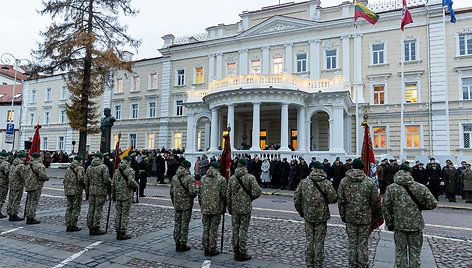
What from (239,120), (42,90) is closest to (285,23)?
(239,120)

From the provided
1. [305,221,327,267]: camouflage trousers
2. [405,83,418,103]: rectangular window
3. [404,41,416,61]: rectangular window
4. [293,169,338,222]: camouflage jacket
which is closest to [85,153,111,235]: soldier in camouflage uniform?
[293,169,338,222]: camouflage jacket

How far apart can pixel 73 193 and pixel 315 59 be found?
24.0m

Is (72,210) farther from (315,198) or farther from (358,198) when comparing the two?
(358,198)

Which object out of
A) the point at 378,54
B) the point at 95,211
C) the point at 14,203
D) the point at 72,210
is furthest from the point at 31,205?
the point at 378,54

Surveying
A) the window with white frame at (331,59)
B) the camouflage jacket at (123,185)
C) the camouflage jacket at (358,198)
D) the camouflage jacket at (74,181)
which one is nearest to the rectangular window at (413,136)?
the window with white frame at (331,59)

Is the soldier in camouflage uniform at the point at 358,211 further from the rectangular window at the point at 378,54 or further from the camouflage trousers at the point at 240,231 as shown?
the rectangular window at the point at 378,54

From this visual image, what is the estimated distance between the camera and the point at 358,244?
5355 millimetres

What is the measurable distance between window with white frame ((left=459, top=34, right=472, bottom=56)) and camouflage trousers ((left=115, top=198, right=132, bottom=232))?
85.8 feet

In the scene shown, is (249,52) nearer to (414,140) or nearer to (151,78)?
(151,78)

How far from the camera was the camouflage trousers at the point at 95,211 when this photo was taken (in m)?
7.76

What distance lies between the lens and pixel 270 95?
2081 cm

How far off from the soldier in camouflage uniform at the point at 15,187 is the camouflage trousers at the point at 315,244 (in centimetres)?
869

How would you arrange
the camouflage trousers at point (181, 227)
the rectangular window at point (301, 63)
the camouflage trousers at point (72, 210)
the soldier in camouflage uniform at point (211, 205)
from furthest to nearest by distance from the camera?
1. the rectangular window at point (301, 63)
2. the camouflage trousers at point (72, 210)
3. the camouflage trousers at point (181, 227)
4. the soldier in camouflage uniform at point (211, 205)

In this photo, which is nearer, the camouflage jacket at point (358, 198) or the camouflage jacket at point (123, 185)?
the camouflage jacket at point (358, 198)
